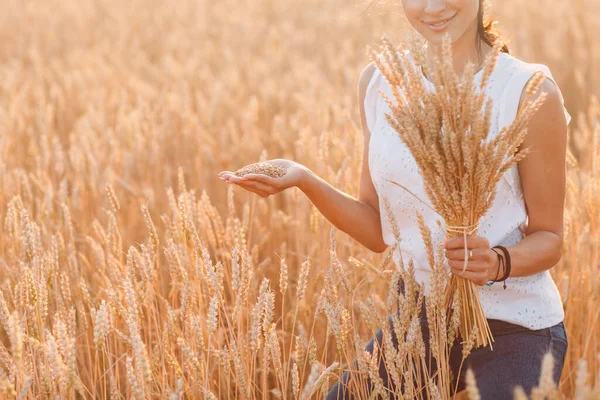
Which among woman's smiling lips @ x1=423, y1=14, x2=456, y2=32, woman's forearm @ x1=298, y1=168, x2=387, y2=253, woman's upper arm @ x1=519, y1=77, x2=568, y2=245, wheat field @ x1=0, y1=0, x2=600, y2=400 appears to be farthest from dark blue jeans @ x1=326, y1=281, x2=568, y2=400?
woman's smiling lips @ x1=423, y1=14, x2=456, y2=32

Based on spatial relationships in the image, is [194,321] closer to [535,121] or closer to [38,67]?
[535,121]

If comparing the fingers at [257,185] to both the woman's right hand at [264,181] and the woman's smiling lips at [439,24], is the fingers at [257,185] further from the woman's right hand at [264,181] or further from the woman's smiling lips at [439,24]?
the woman's smiling lips at [439,24]

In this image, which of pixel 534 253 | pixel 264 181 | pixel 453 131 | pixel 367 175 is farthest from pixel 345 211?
pixel 453 131

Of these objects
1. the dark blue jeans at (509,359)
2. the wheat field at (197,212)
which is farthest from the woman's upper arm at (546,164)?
the wheat field at (197,212)

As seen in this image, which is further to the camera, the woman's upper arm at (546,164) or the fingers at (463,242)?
the woman's upper arm at (546,164)

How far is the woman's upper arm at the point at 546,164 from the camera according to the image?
5.34 ft

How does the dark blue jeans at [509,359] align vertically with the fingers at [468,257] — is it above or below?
below

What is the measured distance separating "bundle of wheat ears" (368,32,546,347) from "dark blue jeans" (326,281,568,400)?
9.3 inches

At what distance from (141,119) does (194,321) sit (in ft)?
7.26

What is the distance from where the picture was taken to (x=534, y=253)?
1636mm

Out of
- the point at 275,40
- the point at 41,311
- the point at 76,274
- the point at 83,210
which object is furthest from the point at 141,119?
the point at 275,40

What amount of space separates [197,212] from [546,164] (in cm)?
96

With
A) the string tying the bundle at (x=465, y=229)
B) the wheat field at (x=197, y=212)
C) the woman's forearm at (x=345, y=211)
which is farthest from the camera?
the woman's forearm at (x=345, y=211)

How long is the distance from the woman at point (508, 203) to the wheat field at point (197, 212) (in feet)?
0.55
